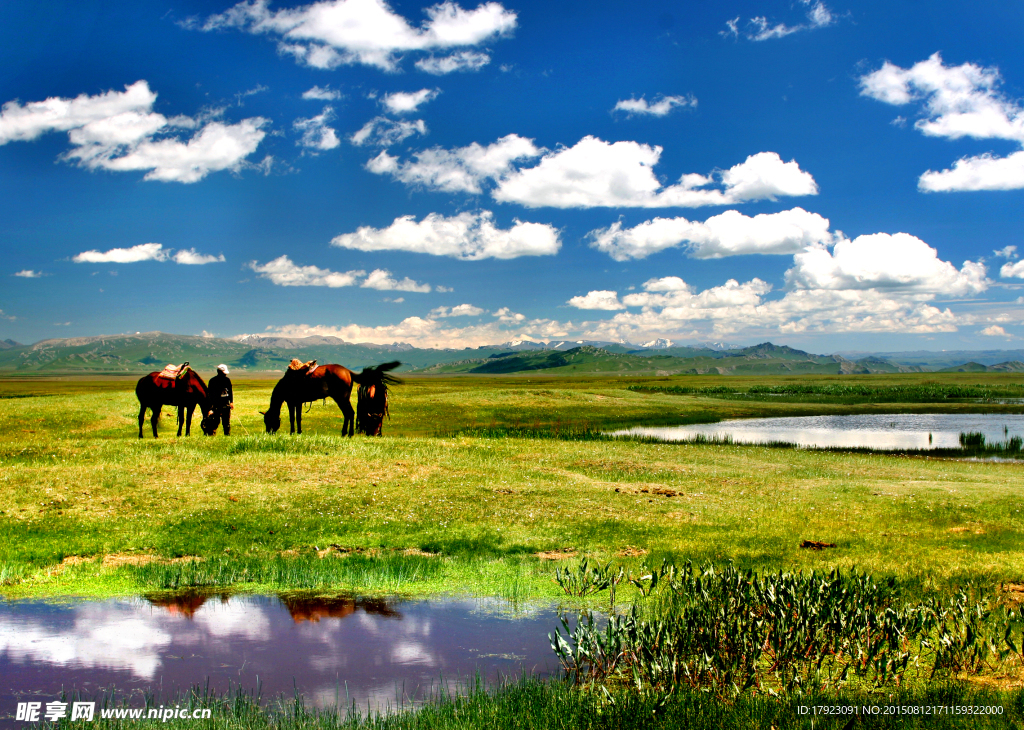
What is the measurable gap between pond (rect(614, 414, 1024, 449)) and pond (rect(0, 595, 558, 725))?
43.9 meters

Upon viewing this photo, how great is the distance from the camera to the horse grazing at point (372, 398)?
35875 mm

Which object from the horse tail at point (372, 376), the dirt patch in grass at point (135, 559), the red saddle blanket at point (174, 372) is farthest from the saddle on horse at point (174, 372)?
the dirt patch in grass at point (135, 559)

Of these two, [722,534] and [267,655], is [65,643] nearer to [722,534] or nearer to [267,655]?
[267,655]

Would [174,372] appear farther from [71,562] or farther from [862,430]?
[862,430]

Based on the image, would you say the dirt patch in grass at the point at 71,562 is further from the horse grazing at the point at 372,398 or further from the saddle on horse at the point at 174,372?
the horse grazing at the point at 372,398

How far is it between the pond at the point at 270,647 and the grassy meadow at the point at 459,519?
1001 millimetres

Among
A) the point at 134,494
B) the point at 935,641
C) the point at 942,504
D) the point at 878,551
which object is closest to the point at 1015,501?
the point at 942,504

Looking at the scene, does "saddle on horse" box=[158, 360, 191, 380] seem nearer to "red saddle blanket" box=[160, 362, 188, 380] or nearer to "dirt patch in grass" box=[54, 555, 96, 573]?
"red saddle blanket" box=[160, 362, 188, 380]

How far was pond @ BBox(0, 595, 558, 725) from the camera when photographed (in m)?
8.36

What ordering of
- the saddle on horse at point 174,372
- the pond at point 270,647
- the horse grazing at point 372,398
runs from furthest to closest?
the horse grazing at point 372,398, the saddle on horse at point 174,372, the pond at point 270,647

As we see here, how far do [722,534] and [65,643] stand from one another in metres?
15.6

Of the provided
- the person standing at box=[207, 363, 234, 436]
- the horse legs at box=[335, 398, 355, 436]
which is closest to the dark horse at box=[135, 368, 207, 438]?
the person standing at box=[207, 363, 234, 436]

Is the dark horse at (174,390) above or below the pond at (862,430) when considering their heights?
Result: above

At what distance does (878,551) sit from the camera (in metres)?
16.3
